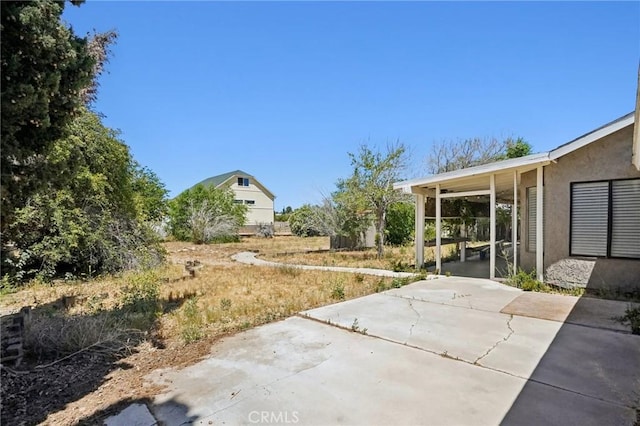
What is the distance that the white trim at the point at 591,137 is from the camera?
251 inches

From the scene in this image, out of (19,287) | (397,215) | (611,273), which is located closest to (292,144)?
(397,215)

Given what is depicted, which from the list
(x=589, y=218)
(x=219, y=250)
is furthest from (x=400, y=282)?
(x=219, y=250)

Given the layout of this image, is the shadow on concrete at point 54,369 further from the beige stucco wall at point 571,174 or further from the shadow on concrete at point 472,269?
the shadow on concrete at point 472,269

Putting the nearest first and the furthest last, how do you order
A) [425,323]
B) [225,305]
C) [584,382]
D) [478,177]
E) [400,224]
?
1. [584,382]
2. [425,323]
3. [225,305]
4. [478,177]
5. [400,224]

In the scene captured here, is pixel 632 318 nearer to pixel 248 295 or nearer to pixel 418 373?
pixel 418 373

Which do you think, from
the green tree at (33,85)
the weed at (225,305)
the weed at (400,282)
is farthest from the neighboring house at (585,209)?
the green tree at (33,85)

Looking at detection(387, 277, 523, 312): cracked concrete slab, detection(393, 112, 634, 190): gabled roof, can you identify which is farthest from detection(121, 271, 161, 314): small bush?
detection(393, 112, 634, 190): gabled roof

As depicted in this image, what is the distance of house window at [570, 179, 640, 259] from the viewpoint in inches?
257

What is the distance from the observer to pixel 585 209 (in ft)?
23.1

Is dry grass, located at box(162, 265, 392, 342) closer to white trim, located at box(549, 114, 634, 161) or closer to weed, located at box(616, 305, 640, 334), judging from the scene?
weed, located at box(616, 305, 640, 334)

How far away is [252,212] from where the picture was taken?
1538 inches

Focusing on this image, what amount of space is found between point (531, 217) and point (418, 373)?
6.58 meters

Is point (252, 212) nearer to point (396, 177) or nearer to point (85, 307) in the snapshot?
point (396, 177)

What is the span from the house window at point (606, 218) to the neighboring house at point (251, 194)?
105ft
